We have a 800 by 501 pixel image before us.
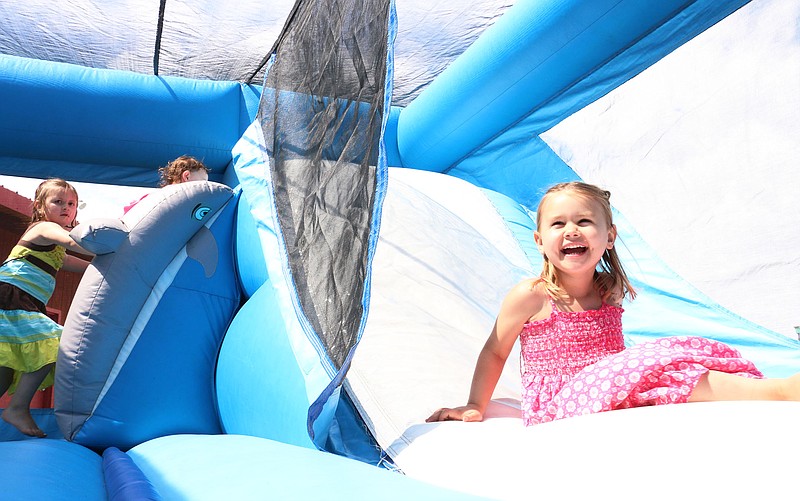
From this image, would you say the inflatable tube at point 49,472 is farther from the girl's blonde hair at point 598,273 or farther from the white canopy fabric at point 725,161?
the white canopy fabric at point 725,161

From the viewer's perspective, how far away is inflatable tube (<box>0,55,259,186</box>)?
93.1 inches

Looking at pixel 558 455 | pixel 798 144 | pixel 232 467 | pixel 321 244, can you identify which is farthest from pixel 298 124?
pixel 798 144

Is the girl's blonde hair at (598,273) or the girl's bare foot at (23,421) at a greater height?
the girl's blonde hair at (598,273)

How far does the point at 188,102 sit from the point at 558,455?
219 centimetres

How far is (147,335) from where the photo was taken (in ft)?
4.57

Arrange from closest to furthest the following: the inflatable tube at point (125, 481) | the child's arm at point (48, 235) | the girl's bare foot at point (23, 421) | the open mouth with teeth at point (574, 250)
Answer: the inflatable tube at point (125, 481) < the open mouth with teeth at point (574, 250) < the girl's bare foot at point (23, 421) < the child's arm at point (48, 235)

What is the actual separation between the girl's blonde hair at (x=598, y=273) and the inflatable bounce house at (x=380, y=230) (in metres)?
0.21

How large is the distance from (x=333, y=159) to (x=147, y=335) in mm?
586

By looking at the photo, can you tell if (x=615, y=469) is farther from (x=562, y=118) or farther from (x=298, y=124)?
(x=562, y=118)

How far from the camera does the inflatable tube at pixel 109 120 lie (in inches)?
93.1

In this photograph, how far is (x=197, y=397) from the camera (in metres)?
1.41

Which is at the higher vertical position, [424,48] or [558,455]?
[424,48]

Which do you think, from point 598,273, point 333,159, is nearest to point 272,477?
point 333,159

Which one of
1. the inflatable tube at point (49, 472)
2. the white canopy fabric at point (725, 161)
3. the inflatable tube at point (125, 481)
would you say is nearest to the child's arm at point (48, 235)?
the inflatable tube at point (49, 472)
